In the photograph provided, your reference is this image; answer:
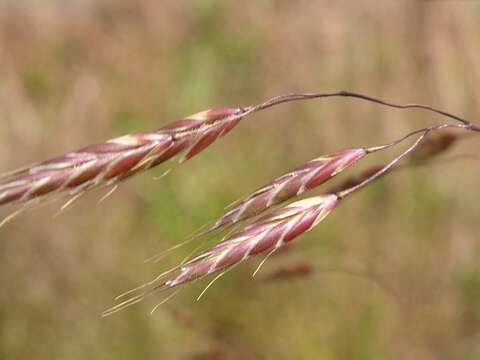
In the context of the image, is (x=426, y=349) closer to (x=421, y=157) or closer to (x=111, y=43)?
(x=421, y=157)

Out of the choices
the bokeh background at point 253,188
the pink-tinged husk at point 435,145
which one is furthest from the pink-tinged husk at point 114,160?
the bokeh background at point 253,188

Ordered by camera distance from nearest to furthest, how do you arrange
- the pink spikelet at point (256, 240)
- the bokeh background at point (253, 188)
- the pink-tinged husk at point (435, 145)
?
the pink spikelet at point (256, 240)
the pink-tinged husk at point (435, 145)
the bokeh background at point (253, 188)

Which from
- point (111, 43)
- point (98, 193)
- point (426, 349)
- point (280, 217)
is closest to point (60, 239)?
point (98, 193)

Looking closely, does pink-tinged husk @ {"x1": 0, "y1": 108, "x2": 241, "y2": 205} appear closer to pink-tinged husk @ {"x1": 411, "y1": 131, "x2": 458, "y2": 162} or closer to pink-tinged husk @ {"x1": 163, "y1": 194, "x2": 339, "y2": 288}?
pink-tinged husk @ {"x1": 163, "y1": 194, "x2": 339, "y2": 288}

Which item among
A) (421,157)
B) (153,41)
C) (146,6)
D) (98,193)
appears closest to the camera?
(421,157)

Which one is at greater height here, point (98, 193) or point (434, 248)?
point (98, 193)

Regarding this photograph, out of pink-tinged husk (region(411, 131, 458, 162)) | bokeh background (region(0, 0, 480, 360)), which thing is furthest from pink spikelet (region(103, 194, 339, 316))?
bokeh background (region(0, 0, 480, 360))

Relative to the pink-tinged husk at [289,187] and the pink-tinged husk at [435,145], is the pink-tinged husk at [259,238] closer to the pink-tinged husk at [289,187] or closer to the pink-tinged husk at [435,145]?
the pink-tinged husk at [289,187]
